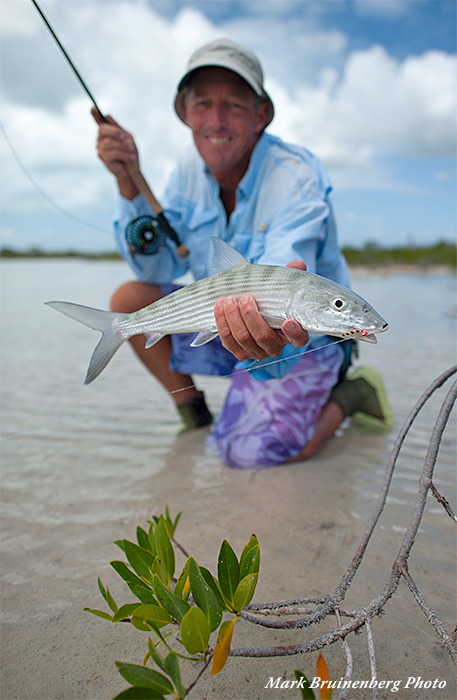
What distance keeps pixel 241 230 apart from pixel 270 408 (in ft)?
4.20

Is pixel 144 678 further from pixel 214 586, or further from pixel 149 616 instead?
pixel 214 586

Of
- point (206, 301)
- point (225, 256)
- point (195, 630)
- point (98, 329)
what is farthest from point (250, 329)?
point (195, 630)

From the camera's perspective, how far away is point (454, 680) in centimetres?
141

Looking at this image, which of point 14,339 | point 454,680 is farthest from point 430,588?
point 14,339

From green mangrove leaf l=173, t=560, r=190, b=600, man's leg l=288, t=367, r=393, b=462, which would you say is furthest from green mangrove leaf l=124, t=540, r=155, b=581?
man's leg l=288, t=367, r=393, b=462

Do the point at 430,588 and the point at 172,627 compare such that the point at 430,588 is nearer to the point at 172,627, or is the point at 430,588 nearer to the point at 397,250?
the point at 172,627

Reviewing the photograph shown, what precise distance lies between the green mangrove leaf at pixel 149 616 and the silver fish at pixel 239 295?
87 centimetres

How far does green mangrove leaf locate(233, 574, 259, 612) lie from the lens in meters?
1.23

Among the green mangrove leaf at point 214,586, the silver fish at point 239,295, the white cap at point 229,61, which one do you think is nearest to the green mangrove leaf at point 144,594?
the green mangrove leaf at point 214,586

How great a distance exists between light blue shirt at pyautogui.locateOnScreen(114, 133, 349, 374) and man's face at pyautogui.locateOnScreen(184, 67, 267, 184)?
20 cm

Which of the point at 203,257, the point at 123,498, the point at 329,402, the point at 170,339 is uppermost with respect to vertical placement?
the point at 203,257

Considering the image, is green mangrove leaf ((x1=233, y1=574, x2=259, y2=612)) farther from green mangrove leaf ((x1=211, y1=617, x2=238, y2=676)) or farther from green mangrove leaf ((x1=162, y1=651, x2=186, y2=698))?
green mangrove leaf ((x1=162, y1=651, x2=186, y2=698))

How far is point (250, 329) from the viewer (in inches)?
72.8

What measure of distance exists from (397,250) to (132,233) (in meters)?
27.7
